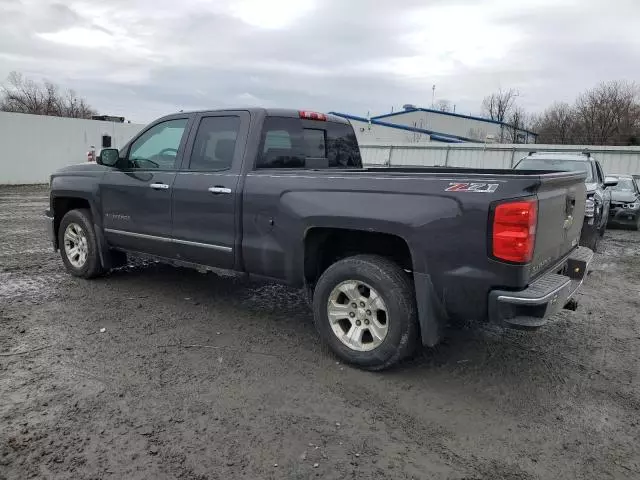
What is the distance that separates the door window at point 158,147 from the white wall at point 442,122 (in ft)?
150

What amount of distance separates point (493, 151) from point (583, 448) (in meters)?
18.8

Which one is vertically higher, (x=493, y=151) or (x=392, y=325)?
(x=493, y=151)

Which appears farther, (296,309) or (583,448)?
(296,309)

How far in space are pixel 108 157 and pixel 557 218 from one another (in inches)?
175

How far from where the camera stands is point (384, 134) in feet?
139

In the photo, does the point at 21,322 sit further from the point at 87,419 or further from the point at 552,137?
the point at 552,137

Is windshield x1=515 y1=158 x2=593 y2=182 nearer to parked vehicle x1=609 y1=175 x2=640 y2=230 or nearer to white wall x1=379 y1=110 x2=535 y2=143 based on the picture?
parked vehicle x1=609 y1=175 x2=640 y2=230

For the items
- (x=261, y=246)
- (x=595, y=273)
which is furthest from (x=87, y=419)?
(x=595, y=273)

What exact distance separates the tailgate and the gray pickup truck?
0.05 feet

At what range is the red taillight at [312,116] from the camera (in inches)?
200

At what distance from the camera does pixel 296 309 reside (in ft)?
17.8

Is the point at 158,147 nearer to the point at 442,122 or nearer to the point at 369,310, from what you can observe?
the point at 369,310

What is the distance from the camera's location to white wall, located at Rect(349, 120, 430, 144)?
132ft

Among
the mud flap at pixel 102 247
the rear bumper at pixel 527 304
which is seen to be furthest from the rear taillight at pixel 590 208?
the mud flap at pixel 102 247
